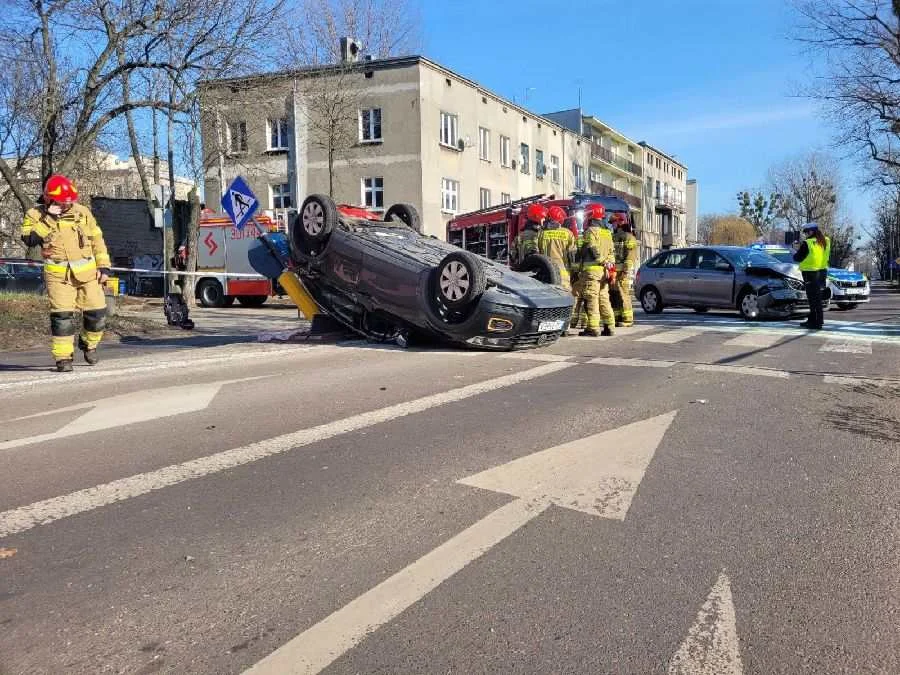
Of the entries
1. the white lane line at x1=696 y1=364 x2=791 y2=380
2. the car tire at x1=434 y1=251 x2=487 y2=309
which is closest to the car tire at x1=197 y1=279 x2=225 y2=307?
the car tire at x1=434 y1=251 x2=487 y2=309

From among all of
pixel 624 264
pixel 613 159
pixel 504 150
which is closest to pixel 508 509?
pixel 624 264

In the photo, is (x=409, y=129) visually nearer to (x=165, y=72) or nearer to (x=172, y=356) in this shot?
(x=165, y=72)

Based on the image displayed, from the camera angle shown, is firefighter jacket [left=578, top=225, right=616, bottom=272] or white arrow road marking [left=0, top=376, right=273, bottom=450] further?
firefighter jacket [left=578, top=225, right=616, bottom=272]

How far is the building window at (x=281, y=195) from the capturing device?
108 ft

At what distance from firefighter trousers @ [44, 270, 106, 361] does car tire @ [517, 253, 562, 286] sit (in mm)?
5704

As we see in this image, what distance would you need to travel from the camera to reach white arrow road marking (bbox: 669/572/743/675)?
6.95 ft

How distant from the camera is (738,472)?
13.0ft

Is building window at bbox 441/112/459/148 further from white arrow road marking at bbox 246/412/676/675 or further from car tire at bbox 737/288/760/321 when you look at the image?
white arrow road marking at bbox 246/412/676/675

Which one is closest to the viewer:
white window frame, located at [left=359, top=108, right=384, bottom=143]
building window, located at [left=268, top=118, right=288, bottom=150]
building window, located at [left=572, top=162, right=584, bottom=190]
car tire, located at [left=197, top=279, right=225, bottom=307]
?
car tire, located at [left=197, top=279, right=225, bottom=307]

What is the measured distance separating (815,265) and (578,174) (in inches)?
1494

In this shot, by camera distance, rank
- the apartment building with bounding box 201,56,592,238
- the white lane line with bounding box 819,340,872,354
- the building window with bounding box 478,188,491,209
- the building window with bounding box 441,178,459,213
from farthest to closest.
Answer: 1. the building window with bounding box 478,188,491,209
2. the building window with bounding box 441,178,459,213
3. the apartment building with bounding box 201,56,592,238
4. the white lane line with bounding box 819,340,872,354

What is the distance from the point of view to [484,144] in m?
35.2

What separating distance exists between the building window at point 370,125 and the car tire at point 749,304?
20.8 meters

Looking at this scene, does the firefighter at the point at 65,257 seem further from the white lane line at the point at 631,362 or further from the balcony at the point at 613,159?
the balcony at the point at 613,159
